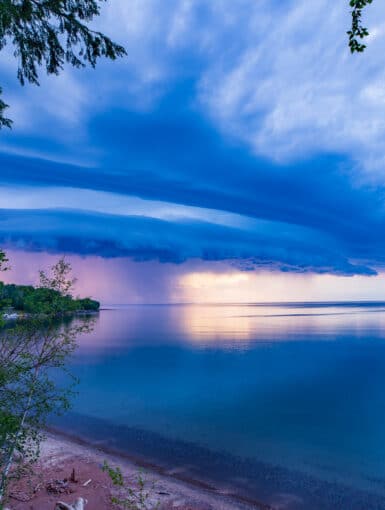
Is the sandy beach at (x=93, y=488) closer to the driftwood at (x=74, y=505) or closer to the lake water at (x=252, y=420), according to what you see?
the driftwood at (x=74, y=505)

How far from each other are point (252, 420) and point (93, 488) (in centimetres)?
1854

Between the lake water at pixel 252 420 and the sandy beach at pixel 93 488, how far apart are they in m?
1.53

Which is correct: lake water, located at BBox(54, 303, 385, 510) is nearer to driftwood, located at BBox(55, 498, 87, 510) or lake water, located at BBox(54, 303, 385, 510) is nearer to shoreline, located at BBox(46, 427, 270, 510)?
shoreline, located at BBox(46, 427, 270, 510)

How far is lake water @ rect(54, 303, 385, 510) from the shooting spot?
1855 centimetres

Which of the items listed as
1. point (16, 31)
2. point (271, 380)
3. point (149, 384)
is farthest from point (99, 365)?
point (16, 31)

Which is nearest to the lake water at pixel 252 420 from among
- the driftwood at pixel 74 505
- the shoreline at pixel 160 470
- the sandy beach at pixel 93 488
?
the shoreline at pixel 160 470

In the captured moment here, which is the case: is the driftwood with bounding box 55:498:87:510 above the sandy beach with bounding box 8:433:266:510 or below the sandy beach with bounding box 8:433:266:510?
above

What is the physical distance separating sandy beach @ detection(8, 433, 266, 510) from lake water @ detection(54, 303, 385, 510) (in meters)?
1.53

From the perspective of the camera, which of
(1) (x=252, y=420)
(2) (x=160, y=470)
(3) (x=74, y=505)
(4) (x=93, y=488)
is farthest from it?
(1) (x=252, y=420)

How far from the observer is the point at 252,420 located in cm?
3059

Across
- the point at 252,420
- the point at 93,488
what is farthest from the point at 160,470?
the point at 252,420

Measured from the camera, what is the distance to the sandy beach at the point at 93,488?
14.1 meters

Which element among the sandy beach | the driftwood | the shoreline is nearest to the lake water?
the shoreline

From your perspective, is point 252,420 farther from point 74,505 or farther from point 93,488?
point 74,505
